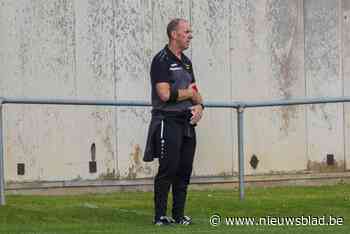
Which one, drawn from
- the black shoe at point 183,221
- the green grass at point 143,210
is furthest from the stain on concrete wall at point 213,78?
the black shoe at point 183,221

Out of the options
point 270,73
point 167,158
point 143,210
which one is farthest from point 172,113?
point 270,73

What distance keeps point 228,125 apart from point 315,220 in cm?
432

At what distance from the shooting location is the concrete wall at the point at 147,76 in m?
15.7

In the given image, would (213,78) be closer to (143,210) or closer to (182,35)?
(143,210)

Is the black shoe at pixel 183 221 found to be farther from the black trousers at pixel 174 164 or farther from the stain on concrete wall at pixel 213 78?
the stain on concrete wall at pixel 213 78

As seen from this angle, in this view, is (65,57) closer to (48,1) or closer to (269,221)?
(48,1)

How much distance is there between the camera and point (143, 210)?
1299 cm

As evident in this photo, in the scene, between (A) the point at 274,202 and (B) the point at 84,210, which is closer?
(B) the point at 84,210

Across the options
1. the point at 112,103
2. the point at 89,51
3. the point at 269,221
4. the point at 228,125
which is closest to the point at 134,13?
the point at 89,51

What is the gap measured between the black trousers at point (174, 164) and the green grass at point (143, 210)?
236 mm

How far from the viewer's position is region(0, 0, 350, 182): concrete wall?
15.7 meters

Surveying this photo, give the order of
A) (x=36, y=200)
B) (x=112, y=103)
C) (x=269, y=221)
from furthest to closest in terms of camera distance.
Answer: (x=36, y=200)
(x=112, y=103)
(x=269, y=221)

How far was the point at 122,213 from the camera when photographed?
41.0ft

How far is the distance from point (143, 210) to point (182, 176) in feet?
5.06
